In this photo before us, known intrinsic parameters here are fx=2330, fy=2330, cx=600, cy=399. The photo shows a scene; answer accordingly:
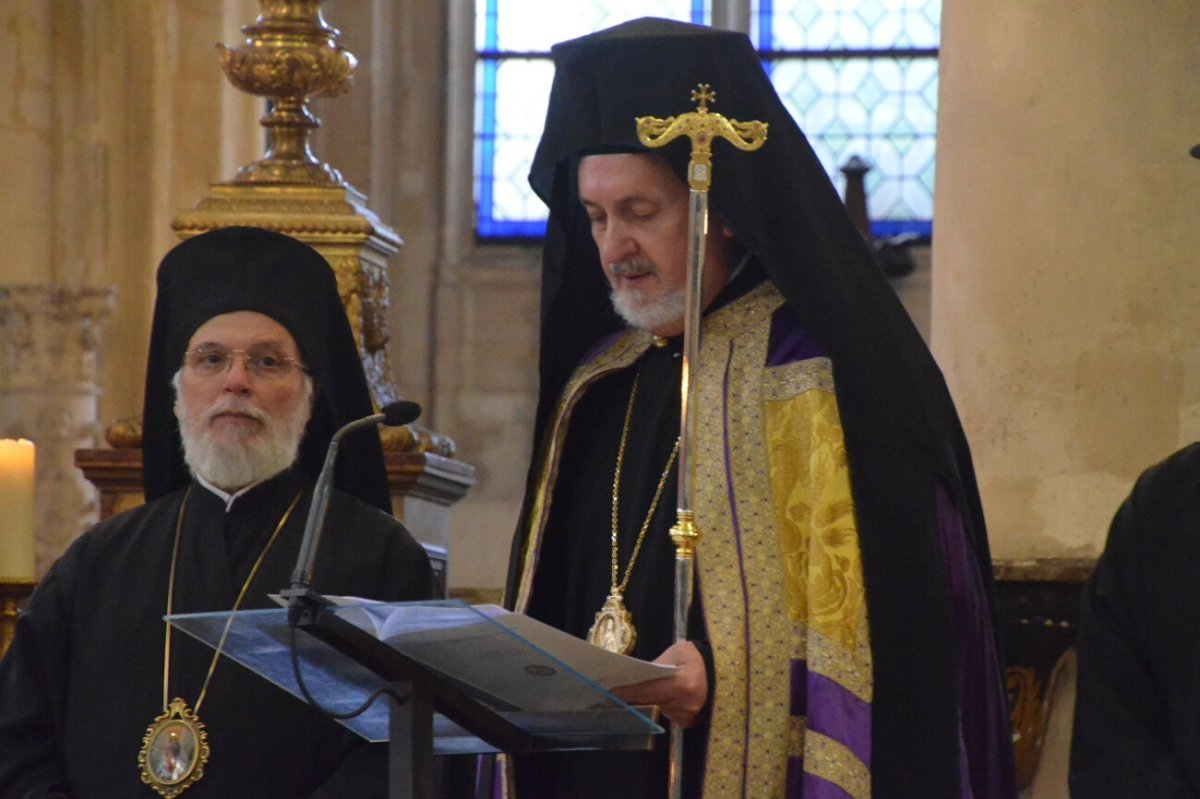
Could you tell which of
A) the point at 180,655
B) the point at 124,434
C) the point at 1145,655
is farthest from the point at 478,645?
the point at 124,434

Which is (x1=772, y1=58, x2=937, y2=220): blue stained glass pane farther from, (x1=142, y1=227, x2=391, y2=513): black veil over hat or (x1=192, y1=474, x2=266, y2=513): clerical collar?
(x1=192, y1=474, x2=266, y2=513): clerical collar

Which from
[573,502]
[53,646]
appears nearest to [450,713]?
[573,502]

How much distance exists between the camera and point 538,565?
452 centimetres

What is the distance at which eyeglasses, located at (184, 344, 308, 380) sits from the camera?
5.03m

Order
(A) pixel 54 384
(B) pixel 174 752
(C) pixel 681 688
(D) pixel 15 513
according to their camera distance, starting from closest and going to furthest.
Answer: (C) pixel 681 688 → (B) pixel 174 752 → (D) pixel 15 513 → (A) pixel 54 384

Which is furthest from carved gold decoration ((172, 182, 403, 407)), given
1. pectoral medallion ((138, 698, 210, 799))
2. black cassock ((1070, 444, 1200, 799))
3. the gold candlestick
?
black cassock ((1070, 444, 1200, 799))

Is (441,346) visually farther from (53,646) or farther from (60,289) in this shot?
(53,646)

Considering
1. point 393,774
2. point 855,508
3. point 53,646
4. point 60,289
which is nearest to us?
point 393,774

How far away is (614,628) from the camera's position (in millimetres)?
4301

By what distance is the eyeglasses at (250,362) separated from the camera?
5.03m

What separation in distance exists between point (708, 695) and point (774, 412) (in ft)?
1.83

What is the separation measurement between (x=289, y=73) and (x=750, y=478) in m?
2.45

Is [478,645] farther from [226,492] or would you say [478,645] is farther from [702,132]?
[226,492]

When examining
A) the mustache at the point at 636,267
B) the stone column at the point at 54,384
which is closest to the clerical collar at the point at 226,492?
the mustache at the point at 636,267
